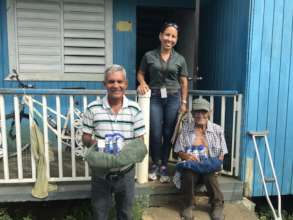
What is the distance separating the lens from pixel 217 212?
3.19 metres

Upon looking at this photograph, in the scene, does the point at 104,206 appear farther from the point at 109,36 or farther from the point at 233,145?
the point at 109,36

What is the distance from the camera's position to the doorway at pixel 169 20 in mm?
4980

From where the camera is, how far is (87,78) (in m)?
4.81

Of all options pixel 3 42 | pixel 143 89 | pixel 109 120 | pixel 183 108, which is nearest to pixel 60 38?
pixel 3 42

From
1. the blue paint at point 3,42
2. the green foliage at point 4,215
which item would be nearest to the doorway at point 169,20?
the blue paint at point 3,42

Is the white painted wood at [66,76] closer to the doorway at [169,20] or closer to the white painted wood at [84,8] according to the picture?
the white painted wood at [84,8]

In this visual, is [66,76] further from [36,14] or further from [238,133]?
[238,133]

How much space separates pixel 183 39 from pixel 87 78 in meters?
1.72

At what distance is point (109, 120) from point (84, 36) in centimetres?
259

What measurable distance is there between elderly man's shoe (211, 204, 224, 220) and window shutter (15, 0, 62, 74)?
2908 mm

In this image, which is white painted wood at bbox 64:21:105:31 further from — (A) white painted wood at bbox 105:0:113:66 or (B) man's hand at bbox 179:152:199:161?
(B) man's hand at bbox 179:152:199:161

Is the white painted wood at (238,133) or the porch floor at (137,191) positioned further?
the white painted wood at (238,133)

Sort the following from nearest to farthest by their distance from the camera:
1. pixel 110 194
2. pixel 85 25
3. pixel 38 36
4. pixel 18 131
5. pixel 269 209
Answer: pixel 110 194 < pixel 18 131 < pixel 269 209 < pixel 38 36 < pixel 85 25

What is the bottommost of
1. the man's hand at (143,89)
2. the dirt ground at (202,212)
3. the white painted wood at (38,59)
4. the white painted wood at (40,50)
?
the dirt ground at (202,212)
